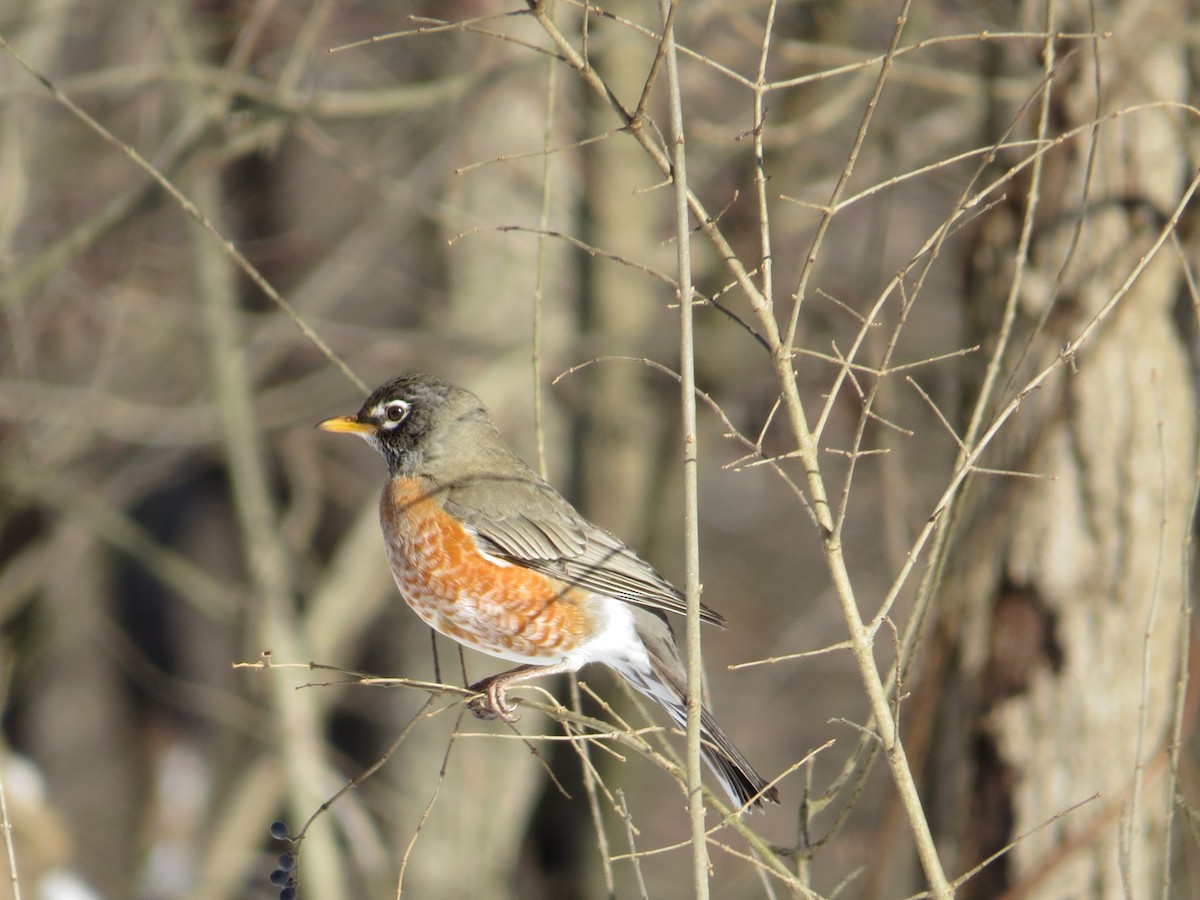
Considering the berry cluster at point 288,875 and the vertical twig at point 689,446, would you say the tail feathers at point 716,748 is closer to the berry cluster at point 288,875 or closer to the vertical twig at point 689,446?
the vertical twig at point 689,446

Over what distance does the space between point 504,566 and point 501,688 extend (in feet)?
1.22

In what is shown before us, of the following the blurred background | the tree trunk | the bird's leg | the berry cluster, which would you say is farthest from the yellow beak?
the tree trunk

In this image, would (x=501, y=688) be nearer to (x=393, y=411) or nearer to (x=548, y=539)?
(x=548, y=539)

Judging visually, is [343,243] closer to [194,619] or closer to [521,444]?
[521,444]

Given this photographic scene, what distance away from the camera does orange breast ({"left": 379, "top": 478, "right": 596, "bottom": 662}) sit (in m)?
3.39

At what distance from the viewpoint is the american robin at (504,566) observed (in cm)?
340

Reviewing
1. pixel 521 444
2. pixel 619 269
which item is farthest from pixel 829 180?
pixel 521 444

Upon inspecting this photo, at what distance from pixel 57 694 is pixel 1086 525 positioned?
8.77 metres

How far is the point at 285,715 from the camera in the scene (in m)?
6.40

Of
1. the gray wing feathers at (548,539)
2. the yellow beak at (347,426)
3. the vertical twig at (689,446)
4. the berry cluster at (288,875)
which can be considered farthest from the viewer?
the yellow beak at (347,426)

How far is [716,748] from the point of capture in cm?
312

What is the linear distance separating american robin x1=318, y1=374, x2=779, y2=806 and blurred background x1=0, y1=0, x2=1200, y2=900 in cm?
44

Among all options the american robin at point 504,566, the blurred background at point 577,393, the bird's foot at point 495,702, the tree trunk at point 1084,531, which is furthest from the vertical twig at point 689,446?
the tree trunk at point 1084,531

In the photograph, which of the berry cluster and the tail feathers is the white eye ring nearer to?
the tail feathers
